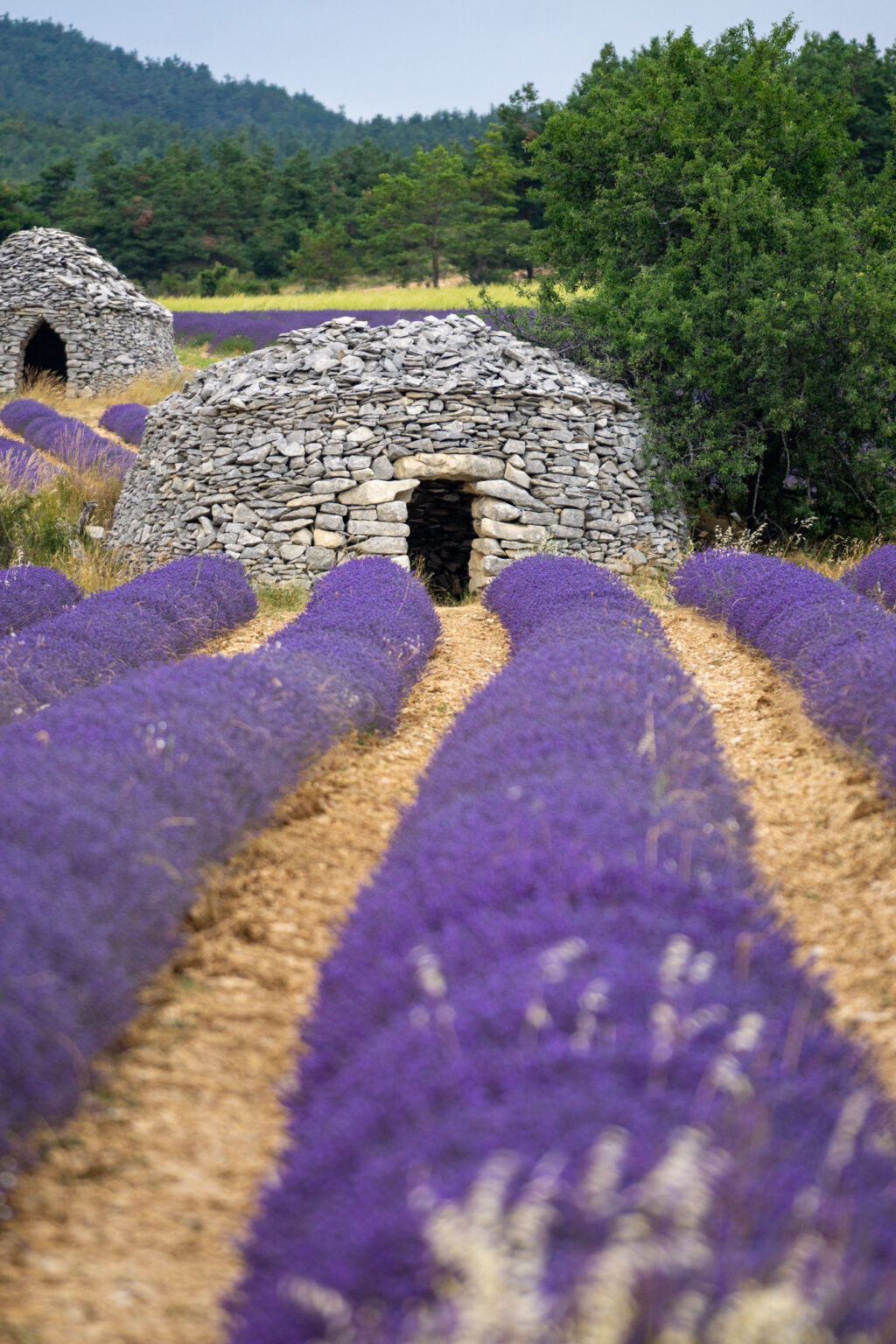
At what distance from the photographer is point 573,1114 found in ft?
5.11

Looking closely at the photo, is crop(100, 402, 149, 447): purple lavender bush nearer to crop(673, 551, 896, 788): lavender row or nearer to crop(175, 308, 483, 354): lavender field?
crop(175, 308, 483, 354): lavender field

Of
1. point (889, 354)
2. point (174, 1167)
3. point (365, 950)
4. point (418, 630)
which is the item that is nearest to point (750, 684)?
point (418, 630)

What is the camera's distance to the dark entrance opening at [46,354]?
21672 millimetres

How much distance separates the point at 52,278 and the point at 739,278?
15.2m

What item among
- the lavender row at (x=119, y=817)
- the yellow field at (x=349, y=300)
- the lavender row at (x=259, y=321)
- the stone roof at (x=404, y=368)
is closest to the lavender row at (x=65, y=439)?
the stone roof at (x=404, y=368)

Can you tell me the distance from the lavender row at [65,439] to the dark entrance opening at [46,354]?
3965mm

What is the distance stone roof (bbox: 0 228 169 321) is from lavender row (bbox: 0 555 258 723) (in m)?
14.1

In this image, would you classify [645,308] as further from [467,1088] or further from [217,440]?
[467,1088]

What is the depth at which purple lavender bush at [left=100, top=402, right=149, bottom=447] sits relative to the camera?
16.8m

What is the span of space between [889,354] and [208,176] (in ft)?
114

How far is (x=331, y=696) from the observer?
4.34 metres

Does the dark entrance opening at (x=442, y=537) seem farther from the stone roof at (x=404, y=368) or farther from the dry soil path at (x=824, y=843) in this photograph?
the dry soil path at (x=824, y=843)

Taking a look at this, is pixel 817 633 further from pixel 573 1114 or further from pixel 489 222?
pixel 489 222

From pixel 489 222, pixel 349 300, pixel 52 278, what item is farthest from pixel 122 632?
pixel 489 222
